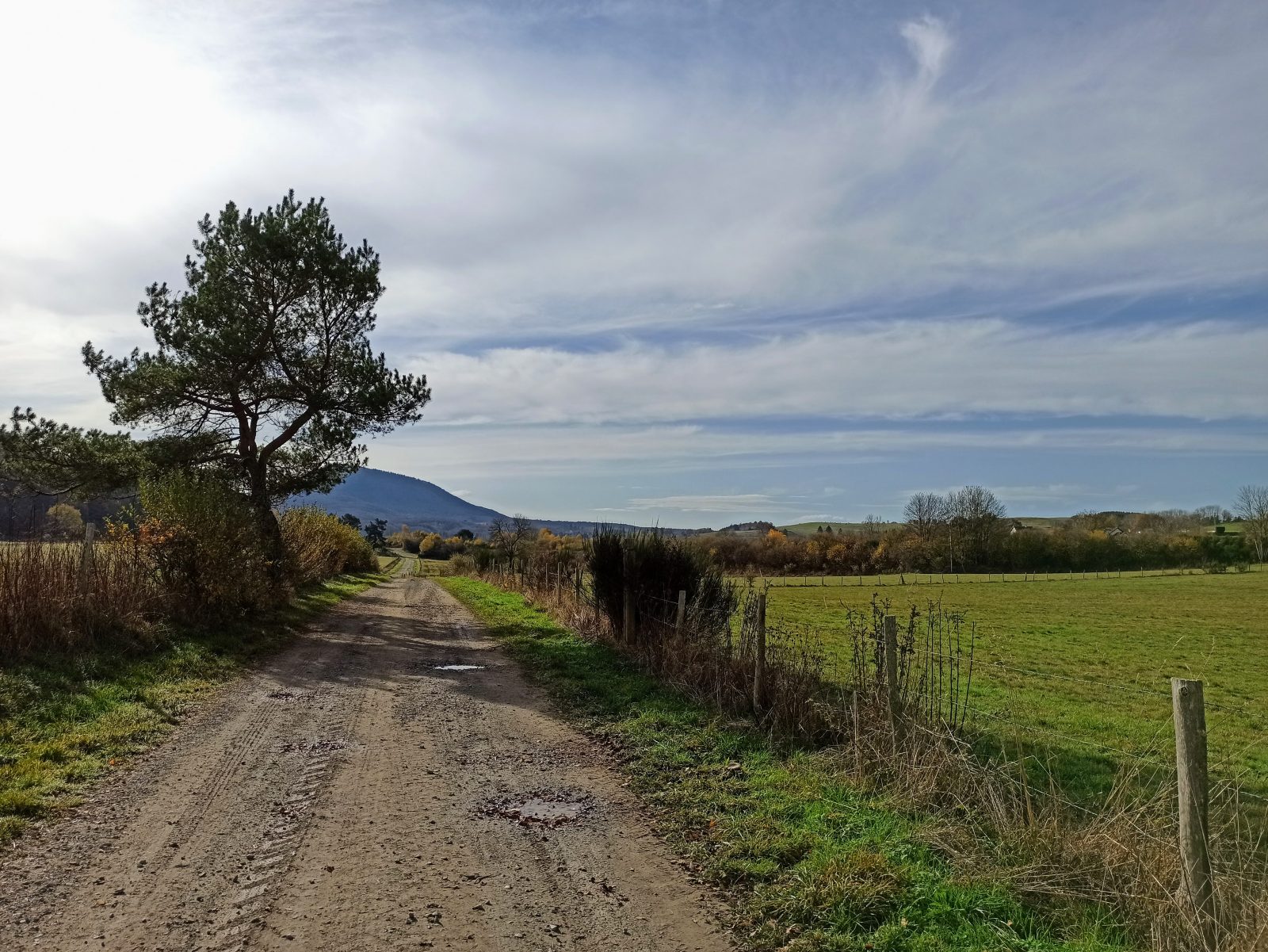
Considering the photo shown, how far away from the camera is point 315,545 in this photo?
34.5 metres

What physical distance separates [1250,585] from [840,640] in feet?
188

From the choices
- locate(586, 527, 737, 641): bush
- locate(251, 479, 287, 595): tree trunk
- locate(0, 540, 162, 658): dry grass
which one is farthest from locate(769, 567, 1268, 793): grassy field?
locate(251, 479, 287, 595): tree trunk

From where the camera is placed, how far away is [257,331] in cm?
2319

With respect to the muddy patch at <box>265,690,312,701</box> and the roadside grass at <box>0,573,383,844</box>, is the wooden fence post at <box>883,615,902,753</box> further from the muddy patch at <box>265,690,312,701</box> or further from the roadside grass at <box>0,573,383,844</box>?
the muddy patch at <box>265,690,312,701</box>

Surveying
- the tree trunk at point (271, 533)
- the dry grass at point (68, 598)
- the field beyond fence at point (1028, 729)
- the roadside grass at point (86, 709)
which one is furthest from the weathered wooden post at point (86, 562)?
the field beyond fence at point (1028, 729)

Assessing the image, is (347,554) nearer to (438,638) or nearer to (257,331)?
(257,331)

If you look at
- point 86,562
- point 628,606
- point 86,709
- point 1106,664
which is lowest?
point 1106,664

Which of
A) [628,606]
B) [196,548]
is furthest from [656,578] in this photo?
[196,548]

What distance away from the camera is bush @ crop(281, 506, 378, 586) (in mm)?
29123

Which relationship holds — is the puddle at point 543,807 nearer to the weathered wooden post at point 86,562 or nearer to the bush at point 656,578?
the bush at point 656,578

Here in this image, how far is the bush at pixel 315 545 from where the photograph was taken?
29123mm

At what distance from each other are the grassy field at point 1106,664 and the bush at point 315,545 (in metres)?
17.0

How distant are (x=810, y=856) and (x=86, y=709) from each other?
8355mm

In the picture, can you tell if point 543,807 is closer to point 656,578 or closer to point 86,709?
point 86,709
